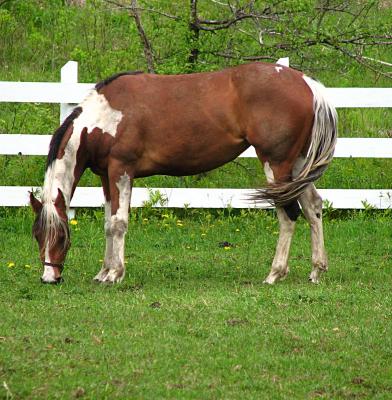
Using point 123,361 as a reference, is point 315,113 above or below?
above

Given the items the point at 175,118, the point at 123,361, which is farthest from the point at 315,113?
the point at 123,361

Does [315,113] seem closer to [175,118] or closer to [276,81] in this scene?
[276,81]

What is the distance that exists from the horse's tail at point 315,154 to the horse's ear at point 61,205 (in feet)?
4.96

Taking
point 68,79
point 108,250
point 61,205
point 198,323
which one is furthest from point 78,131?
point 68,79

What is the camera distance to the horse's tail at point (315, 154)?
24.4 ft

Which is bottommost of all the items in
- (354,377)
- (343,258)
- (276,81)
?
(343,258)

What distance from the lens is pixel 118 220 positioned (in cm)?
771

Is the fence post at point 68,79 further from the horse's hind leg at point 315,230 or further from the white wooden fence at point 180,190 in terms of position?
the horse's hind leg at point 315,230

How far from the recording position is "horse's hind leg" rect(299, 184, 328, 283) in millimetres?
7730

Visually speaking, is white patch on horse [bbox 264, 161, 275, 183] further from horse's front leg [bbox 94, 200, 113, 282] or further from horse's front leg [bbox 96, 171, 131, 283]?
horse's front leg [bbox 94, 200, 113, 282]

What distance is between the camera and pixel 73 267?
27.2ft

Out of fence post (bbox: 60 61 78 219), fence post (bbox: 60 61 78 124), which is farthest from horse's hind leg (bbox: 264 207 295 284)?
fence post (bbox: 60 61 78 124)

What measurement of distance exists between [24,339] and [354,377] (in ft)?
6.32

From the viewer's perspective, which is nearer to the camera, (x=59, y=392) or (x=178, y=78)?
(x=59, y=392)
